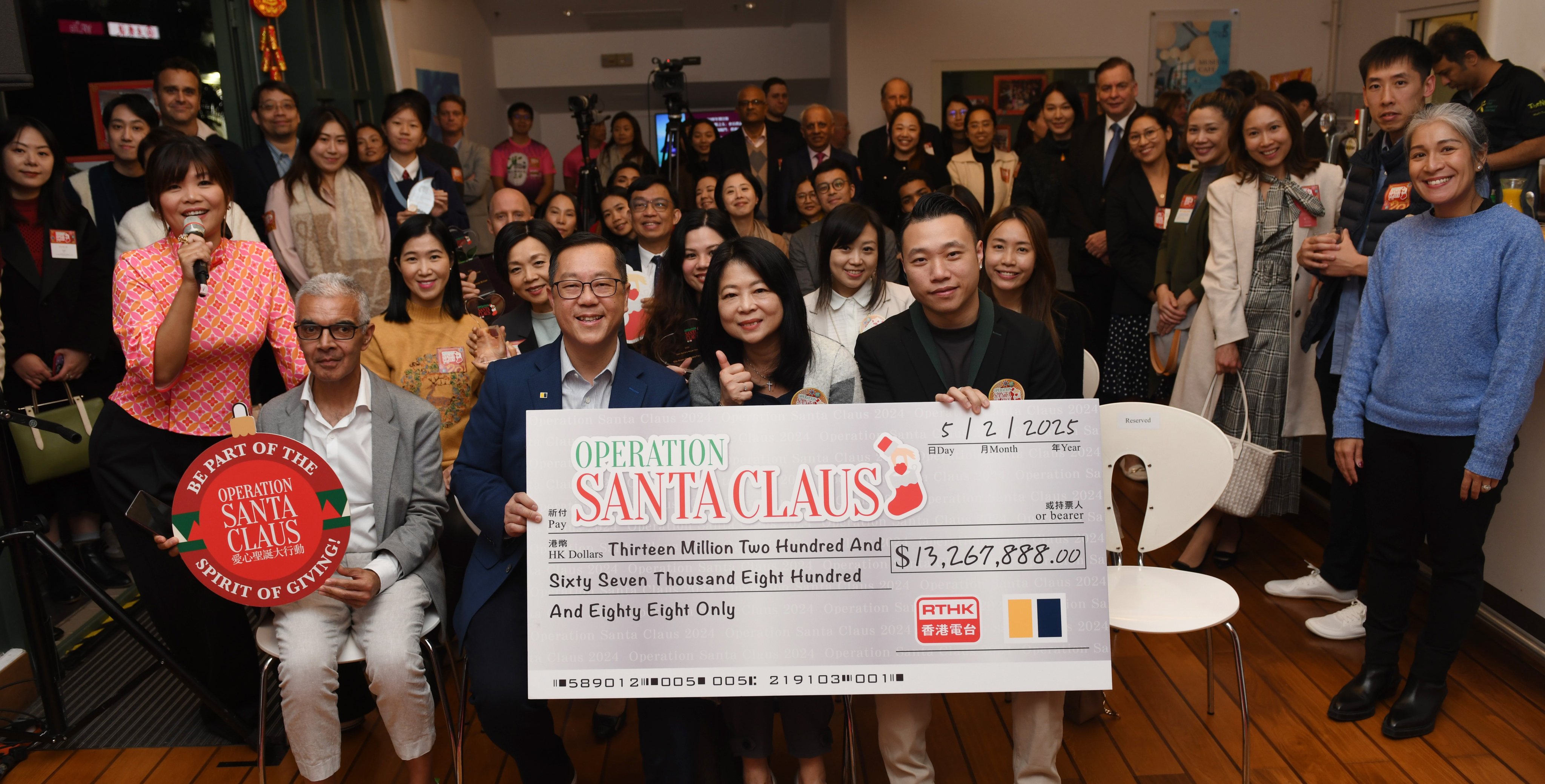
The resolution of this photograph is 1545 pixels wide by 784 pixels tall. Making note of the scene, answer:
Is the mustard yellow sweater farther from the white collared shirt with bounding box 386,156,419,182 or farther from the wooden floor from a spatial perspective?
the white collared shirt with bounding box 386,156,419,182

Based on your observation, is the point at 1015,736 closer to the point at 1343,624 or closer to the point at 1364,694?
the point at 1364,694

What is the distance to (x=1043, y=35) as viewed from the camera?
7.46 meters

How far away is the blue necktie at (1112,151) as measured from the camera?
463 cm

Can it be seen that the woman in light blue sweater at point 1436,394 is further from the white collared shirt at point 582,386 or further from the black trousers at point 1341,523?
the white collared shirt at point 582,386

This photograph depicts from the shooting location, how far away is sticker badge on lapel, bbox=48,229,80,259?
118 inches

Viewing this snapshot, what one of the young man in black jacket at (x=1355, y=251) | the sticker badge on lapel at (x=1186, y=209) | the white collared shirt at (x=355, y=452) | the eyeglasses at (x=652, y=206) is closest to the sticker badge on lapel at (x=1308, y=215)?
the young man in black jacket at (x=1355, y=251)

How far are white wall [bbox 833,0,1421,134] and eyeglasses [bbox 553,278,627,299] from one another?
5994 millimetres

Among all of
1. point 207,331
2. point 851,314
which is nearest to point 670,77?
point 851,314

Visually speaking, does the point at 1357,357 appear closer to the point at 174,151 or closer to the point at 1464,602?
the point at 1464,602

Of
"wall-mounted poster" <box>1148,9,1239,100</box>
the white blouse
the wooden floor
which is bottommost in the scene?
the wooden floor

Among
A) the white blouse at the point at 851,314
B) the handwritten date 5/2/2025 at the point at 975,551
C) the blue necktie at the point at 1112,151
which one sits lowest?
the handwritten date 5/2/2025 at the point at 975,551

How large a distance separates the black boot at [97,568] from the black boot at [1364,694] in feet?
12.6

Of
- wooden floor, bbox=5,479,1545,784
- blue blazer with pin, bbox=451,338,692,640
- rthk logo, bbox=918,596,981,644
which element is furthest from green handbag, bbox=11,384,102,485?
rthk logo, bbox=918,596,981,644

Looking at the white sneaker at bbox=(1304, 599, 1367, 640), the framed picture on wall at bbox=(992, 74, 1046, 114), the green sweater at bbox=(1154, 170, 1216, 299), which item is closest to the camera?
the white sneaker at bbox=(1304, 599, 1367, 640)
